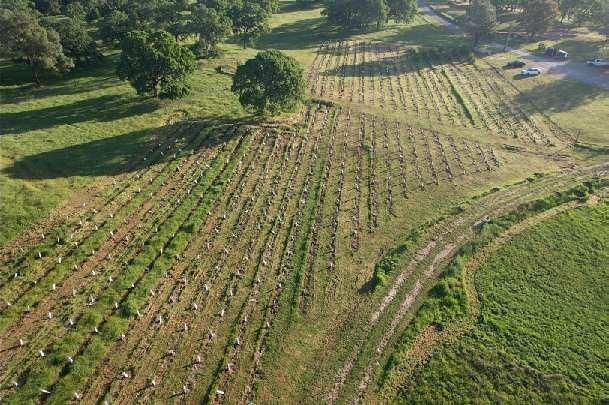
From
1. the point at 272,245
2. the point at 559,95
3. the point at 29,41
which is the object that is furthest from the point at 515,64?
the point at 29,41

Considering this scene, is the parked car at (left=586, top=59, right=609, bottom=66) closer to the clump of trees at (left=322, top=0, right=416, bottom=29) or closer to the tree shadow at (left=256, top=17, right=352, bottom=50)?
the clump of trees at (left=322, top=0, right=416, bottom=29)

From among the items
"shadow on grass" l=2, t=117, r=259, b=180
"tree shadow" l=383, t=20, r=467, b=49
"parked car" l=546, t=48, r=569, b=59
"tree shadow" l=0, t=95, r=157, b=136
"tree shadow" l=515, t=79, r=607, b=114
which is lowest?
"shadow on grass" l=2, t=117, r=259, b=180

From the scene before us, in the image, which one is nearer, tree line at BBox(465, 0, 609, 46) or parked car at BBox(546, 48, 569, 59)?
parked car at BBox(546, 48, 569, 59)

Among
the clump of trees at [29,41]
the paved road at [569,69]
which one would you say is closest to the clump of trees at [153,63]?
the clump of trees at [29,41]

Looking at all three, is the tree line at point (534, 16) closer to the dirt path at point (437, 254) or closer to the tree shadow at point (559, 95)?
the tree shadow at point (559, 95)

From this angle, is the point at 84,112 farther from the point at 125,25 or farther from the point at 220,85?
the point at 125,25

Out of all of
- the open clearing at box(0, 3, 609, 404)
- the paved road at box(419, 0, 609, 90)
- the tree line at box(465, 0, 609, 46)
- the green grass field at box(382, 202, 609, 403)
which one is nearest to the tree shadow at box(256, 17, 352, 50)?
the tree line at box(465, 0, 609, 46)
